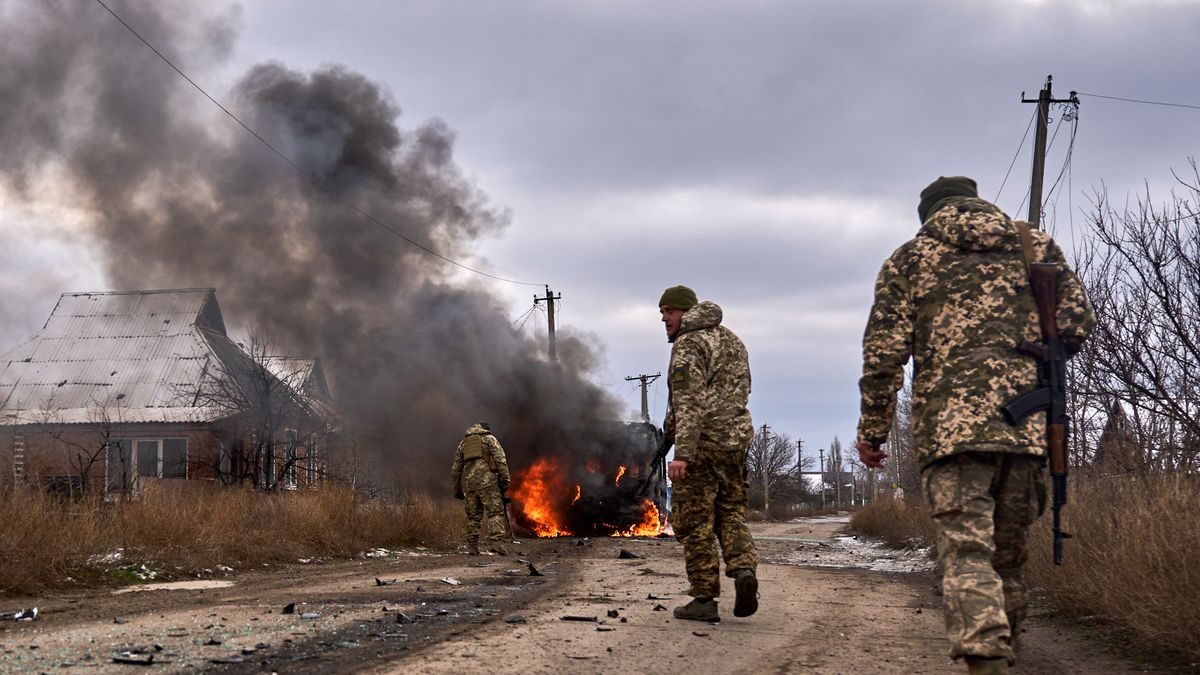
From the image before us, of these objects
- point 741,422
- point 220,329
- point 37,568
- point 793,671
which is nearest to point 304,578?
point 37,568

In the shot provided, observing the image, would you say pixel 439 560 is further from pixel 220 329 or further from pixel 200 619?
pixel 220 329

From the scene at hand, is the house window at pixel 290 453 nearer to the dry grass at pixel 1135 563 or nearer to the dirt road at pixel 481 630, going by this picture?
the dirt road at pixel 481 630

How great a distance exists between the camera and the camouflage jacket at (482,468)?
13.6 metres

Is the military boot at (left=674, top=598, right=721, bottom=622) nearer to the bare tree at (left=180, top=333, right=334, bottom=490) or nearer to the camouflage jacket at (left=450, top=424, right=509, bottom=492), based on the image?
the camouflage jacket at (left=450, top=424, right=509, bottom=492)

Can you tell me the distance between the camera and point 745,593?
19.6 feet

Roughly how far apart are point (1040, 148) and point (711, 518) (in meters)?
12.8

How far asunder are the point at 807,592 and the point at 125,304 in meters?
27.0

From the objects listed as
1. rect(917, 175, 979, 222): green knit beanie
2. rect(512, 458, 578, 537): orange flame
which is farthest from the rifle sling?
rect(512, 458, 578, 537): orange flame

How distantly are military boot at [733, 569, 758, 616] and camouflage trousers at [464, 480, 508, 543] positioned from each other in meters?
7.48

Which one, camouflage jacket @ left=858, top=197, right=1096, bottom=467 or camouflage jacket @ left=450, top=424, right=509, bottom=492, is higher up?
camouflage jacket @ left=858, top=197, right=1096, bottom=467

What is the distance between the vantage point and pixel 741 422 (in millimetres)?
6328

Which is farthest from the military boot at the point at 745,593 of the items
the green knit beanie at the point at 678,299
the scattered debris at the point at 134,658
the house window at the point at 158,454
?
the house window at the point at 158,454

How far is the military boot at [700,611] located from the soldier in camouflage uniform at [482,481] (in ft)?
24.3

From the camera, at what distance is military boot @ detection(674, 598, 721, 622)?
596 centimetres
